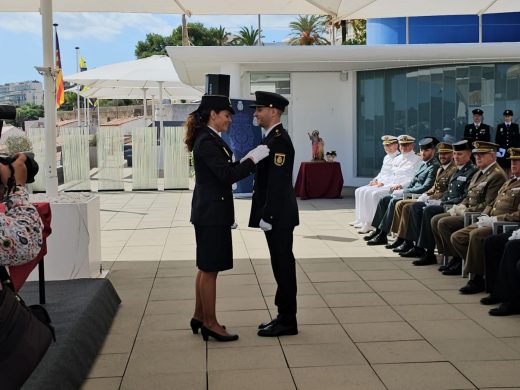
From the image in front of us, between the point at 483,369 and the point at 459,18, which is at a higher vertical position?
the point at 459,18

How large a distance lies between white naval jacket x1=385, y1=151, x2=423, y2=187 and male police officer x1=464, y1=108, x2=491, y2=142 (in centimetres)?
457

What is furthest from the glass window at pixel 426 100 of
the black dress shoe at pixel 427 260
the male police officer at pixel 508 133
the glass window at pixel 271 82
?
the black dress shoe at pixel 427 260

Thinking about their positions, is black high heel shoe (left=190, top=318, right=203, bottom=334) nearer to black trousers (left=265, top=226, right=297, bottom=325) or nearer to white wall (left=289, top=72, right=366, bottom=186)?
black trousers (left=265, top=226, right=297, bottom=325)

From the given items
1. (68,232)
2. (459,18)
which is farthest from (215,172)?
(459,18)

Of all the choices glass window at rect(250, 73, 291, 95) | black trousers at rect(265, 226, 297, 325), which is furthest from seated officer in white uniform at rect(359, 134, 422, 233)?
glass window at rect(250, 73, 291, 95)

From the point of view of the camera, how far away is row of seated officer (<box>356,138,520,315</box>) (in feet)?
18.7

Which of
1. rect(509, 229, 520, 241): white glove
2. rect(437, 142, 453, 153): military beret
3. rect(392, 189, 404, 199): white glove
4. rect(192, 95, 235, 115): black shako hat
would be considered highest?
rect(192, 95, 235, 115): black shako hat

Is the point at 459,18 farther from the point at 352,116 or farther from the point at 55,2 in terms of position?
the point at 55,2

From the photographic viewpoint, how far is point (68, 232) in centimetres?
589

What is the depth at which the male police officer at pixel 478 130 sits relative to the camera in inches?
527

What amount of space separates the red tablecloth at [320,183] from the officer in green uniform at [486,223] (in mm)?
8082

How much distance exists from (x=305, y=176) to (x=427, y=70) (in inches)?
156

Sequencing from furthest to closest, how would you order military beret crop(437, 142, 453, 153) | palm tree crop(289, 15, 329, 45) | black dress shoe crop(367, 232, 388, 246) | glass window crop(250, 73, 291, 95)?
palm tree crop(289, 15, 329, 45) < glass window crop(250, 73, 291, 95) < black dress shoe crop(367, 232, 388, 246) < military beret crop(437, 142, 453, 153)

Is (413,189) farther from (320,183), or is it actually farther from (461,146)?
(320,183)
